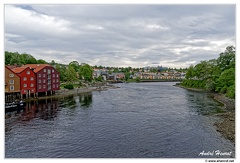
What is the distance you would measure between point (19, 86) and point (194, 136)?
30723 millimetres

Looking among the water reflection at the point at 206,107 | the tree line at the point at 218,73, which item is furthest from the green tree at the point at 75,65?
the water reflection at the point at 206,107

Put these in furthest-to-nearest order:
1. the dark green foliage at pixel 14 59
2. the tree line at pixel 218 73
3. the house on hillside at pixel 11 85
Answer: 1. the dark green foliage at pixel 14 59
2. the tree line at pixel 218 73
3. the house on hillside at pixel 11 85

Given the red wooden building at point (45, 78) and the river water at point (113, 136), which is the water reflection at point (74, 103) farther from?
the river water at point (113, 136)

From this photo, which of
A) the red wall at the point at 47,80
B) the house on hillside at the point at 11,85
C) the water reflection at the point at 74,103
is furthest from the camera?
the red wall at the point at 47,80

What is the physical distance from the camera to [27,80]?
3681cm

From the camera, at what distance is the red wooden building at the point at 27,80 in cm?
3558

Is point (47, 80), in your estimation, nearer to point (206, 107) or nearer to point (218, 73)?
point (206, 107)

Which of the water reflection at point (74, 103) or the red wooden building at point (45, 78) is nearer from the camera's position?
the water reflection at point (74, 103)

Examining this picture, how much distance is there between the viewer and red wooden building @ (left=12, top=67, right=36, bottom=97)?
35.6 m

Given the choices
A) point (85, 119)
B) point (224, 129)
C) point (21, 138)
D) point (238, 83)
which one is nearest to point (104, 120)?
point (85, 119)

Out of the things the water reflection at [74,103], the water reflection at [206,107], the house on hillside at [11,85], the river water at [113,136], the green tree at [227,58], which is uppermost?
the green tree at [227,58]

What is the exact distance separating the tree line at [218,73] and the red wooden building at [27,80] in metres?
42.4

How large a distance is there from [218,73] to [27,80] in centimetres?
5130

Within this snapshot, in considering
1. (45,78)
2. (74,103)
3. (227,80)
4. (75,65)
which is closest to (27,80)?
(45,78)
